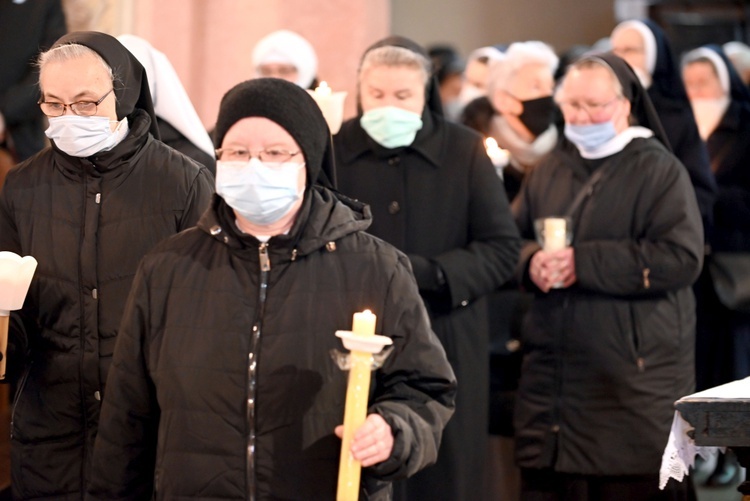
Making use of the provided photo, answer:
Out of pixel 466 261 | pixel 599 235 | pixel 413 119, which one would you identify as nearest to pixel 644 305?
pixel 599 235

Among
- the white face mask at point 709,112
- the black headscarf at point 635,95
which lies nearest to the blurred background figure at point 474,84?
the white face mask at point 709,112

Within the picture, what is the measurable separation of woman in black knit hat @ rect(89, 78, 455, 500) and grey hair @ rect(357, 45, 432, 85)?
6.02 feet

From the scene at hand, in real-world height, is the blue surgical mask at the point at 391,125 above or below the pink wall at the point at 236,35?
below

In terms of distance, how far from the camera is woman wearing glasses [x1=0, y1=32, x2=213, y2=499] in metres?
4.14

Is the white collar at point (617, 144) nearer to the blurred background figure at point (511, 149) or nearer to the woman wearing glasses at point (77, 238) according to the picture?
the blurred background figure at point (511, 149)

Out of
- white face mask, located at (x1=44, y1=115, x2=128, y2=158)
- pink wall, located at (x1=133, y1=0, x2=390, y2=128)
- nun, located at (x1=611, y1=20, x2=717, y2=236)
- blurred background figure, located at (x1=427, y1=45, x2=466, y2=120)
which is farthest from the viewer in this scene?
blurred background figure, located at (x1=427, y1=45, x2=466, y2=120)

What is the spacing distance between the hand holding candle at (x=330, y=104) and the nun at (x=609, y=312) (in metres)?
1.04

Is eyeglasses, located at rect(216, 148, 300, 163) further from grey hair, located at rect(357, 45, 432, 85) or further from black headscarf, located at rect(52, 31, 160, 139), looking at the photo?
grey hair, located at rect(357, 45, 432, 85)

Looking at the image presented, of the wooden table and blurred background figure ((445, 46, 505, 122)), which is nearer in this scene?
the wooden table

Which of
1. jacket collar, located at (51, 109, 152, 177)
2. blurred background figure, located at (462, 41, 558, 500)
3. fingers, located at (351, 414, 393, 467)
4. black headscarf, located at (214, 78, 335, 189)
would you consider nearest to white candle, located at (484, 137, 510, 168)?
blurred background figure, located at (462, 41, 558, 500)

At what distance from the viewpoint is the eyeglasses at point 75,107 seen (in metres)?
4.12

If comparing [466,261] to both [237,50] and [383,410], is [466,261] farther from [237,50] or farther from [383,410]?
[237,50]

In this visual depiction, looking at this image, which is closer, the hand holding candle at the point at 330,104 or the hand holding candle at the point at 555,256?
the hand holding candle at the point at 330,104

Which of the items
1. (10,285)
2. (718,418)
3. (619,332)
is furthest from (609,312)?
(10,285)
